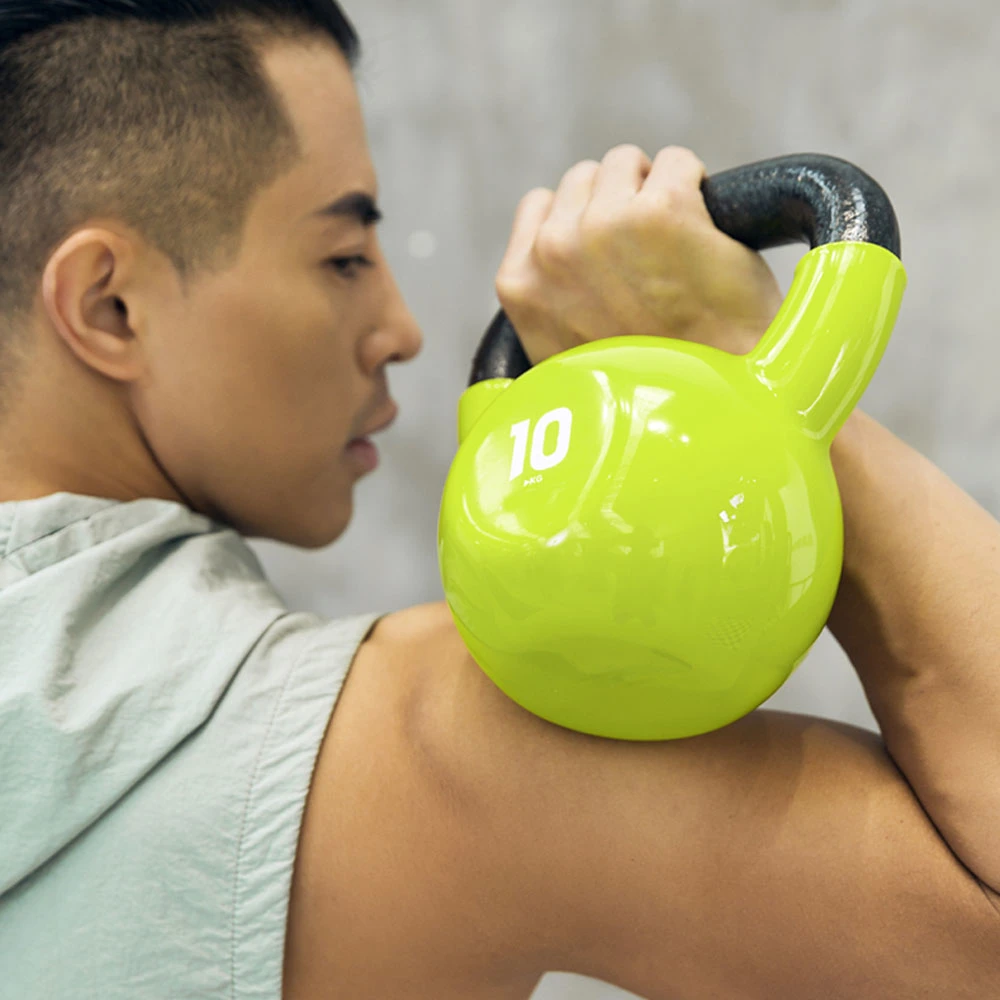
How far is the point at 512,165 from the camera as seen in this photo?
1.07 meters

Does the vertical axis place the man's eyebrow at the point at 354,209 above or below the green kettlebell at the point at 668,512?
above

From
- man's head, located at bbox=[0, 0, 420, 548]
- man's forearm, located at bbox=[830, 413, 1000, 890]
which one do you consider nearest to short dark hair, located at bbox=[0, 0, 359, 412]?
man's head, located at bbox=[0, 0, 420, 548]

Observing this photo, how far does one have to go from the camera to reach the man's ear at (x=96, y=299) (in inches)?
27.0

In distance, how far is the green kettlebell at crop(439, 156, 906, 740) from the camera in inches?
16.7

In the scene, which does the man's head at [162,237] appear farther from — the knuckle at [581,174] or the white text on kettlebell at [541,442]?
the white text on kettlebell at [541,442]

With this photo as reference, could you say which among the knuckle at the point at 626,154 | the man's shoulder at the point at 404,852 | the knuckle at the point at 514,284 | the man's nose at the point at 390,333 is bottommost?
the man's shoulder at the point at 404,852

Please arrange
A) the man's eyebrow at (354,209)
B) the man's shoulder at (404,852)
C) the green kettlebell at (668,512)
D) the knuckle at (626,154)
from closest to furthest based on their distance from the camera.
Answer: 1. the green kettlebell at (668,512)
2. the man's shoulder at (404,852)
3. the knuckle at (626,154)
4. the man's eyebrow at (354,209)

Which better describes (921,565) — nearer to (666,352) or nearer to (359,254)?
(666,352)

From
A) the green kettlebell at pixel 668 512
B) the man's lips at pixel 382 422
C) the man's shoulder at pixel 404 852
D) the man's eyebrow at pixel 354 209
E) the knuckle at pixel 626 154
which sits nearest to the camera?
the green kettlebell at pixel 668 512

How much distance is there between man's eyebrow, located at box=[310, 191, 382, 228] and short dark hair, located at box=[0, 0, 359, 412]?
41mm

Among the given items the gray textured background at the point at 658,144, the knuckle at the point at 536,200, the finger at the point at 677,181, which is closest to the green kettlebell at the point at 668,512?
the finger at the point at 677,181

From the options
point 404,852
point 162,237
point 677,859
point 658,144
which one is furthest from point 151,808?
point 658,144

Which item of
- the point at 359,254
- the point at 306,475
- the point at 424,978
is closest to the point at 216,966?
the point at 424,978

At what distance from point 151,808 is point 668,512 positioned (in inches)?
12.8
